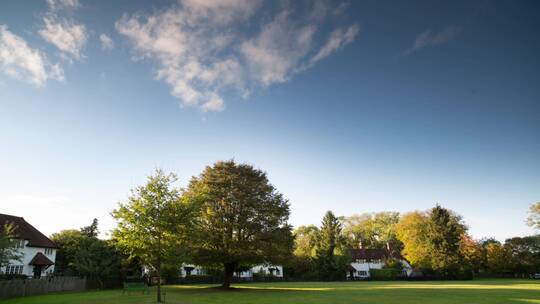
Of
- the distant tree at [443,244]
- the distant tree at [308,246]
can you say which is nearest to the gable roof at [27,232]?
the distant tree at [308,246]

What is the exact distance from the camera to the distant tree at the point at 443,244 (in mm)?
70000

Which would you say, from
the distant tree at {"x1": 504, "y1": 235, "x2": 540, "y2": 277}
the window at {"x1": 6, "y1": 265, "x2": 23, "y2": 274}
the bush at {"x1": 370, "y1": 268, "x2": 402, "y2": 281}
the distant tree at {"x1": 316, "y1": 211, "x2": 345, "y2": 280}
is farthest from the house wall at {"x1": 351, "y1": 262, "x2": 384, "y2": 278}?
the window at {"x1": 6, "y1": 265, "x2": 23, "y2": 274}

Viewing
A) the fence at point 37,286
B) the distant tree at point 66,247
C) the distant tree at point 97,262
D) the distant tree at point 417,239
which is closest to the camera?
the fence at point 37,286

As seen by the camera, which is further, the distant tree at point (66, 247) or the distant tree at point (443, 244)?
the distant tree at point (443, 244)

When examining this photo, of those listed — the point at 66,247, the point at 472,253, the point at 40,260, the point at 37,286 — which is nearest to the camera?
the point at 37,286

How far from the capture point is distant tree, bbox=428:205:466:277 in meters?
70.0

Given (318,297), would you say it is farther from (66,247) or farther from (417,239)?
(417,239)

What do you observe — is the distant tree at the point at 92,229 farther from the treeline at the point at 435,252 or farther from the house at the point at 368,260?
the house at the point at 368,260

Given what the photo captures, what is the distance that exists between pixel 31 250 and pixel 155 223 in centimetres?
3481

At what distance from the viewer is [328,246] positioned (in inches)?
2795

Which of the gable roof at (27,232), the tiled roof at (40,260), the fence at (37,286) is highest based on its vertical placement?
the gable roof at (27,232)

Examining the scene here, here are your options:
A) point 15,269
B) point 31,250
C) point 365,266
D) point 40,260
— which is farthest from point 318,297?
point 365,266

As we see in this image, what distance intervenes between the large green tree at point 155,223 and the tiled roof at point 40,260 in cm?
3041

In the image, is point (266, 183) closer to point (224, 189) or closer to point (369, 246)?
point (224, 189)
